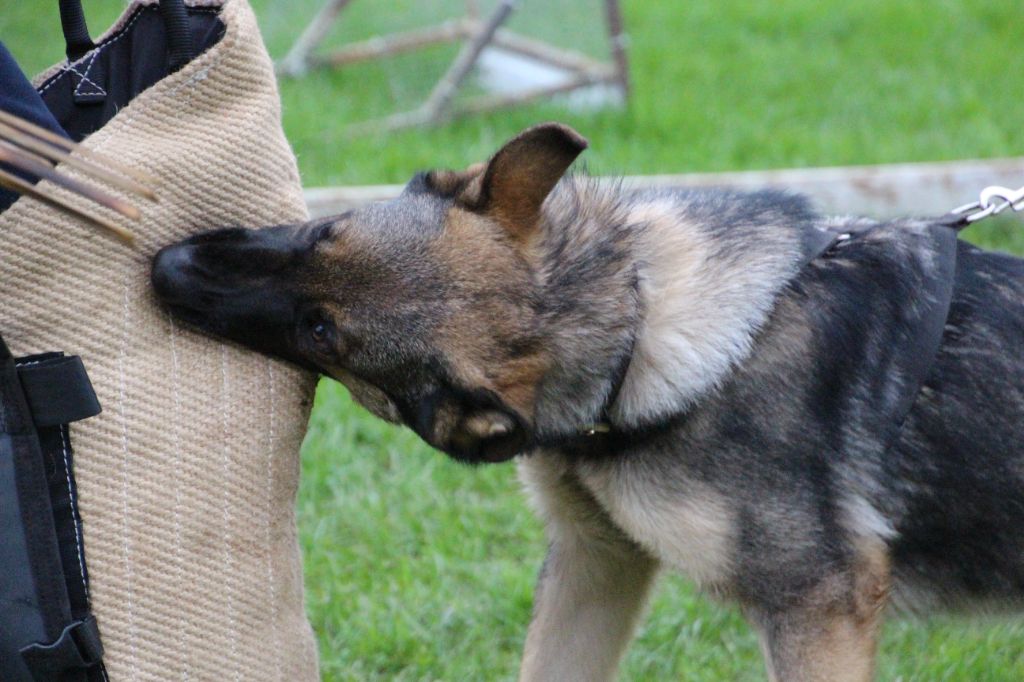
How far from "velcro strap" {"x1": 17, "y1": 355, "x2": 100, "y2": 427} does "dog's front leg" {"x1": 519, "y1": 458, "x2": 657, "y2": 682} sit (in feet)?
3.88

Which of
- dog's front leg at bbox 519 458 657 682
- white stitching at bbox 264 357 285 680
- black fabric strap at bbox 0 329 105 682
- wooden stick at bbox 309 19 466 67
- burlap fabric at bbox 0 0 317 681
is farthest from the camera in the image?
wooden stick at bbox 309 19 466 67

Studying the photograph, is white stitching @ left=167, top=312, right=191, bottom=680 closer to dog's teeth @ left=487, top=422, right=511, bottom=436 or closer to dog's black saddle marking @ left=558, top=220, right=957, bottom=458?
dog's teeth @ left=487, top=422, right=511, bottom=436

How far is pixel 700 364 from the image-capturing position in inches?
109

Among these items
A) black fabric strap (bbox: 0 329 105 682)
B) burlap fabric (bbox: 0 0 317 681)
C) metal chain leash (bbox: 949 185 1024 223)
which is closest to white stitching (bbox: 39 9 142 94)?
burlap fabric (bbox: 0 0 317 681)

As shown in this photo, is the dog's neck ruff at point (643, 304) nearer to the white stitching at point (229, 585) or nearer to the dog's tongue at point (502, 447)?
the dog's tongue at point (502, 447)

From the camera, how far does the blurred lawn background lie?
3.67 m

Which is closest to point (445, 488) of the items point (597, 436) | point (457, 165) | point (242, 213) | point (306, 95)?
point (597, 436)

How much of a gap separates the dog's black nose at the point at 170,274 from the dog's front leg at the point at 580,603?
103cm

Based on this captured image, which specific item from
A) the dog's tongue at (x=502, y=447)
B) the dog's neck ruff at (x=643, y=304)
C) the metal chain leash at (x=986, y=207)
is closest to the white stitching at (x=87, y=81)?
the dog's neck ruff at (x=643, y=304)

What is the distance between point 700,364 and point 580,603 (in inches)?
32.3

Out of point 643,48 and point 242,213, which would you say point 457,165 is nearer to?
point 643,48

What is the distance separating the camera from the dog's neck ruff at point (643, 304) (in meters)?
2.77

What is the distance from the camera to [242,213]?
265cm

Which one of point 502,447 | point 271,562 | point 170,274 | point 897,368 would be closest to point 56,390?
point 170,274
